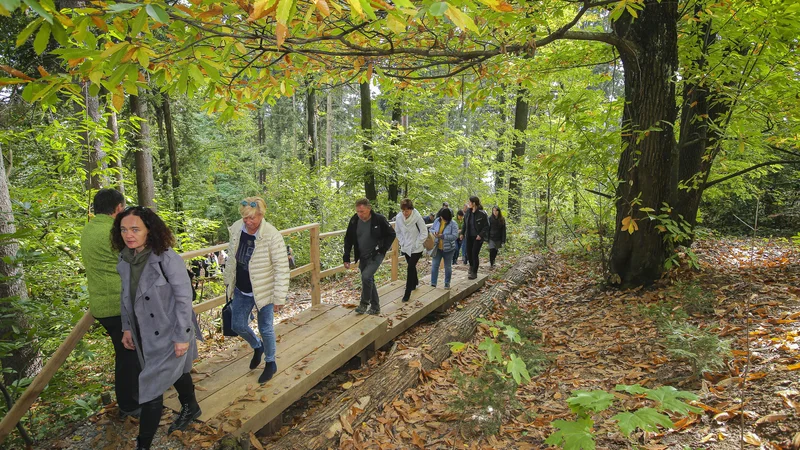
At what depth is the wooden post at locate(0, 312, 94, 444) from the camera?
2.70 meters

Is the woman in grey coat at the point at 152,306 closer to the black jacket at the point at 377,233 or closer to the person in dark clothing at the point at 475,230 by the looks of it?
the black jacket at the point at 377,233

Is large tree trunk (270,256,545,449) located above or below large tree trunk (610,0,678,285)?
below

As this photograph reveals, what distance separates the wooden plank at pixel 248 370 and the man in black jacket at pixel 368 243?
447 mm

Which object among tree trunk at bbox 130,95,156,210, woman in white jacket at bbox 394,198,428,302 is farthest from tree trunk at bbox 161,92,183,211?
woman in white jacket at bbox 394,198,428,302

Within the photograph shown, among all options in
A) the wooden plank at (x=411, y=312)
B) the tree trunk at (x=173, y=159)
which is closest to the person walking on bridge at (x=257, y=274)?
the wooden plank at (x=411, y=312)

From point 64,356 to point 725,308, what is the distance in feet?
22.4

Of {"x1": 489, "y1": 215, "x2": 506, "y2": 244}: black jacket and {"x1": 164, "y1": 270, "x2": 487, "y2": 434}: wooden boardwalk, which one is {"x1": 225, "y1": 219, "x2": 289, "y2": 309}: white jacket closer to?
{"x1": 164, "y1": 270, "x2": 487, "y2": 434}: wooden boardwalk

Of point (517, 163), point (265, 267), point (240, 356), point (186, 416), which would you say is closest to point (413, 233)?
point (265, 267)

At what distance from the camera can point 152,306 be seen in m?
2.79

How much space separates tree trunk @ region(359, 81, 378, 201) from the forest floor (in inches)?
296

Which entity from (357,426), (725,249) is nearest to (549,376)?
(357,426)

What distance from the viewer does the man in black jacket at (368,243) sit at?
557 centimetres

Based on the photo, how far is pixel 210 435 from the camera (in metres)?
3.03

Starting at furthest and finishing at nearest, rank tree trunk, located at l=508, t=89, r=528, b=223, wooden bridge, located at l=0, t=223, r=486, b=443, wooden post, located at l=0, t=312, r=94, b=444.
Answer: tree trunk, located at l=508, t=89, r=528, b=223, wooden bridge, located at l=0, t=223, r=486, b=443, wooden post, located at l=0, t=312, r=94, b=444
